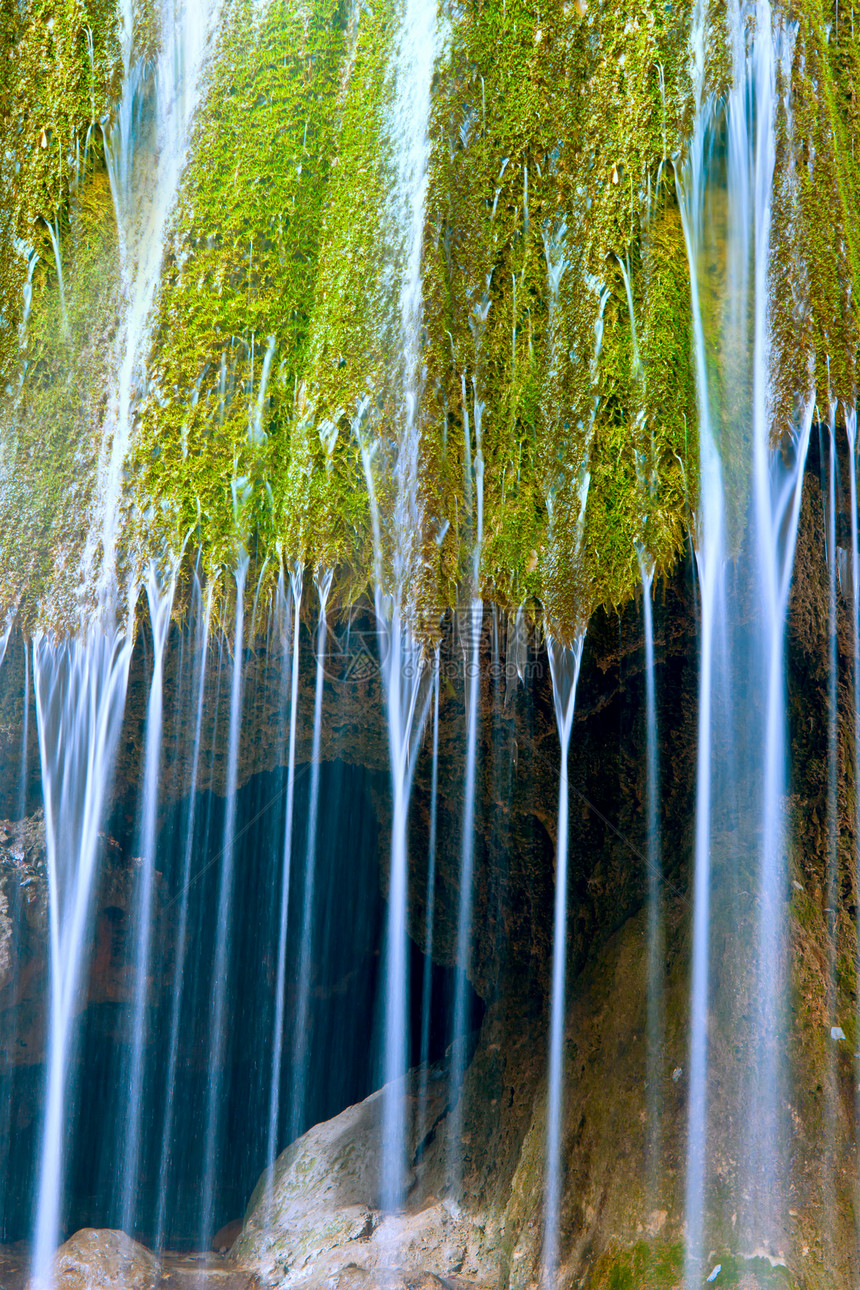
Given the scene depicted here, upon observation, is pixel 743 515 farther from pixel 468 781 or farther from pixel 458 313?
pixel 468 781

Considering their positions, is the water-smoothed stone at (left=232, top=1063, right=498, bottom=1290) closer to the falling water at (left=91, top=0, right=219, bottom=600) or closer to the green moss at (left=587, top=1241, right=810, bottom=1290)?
the green moss at (left=587, top=1241, right=810, bottom=1290)

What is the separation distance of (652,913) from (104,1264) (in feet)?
11.6

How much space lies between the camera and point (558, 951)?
4.64 m

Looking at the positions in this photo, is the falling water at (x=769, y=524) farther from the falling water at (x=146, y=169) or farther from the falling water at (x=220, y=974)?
the falling water at (x=146, y=169)

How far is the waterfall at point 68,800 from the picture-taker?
4.71m

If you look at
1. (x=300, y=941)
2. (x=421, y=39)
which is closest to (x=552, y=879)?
(x=300, y=941)

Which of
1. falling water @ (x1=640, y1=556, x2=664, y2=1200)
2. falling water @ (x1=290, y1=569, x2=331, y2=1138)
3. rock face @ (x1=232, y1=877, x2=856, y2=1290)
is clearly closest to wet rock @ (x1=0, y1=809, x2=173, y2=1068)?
falling water @ (x1=290, y1=569, x2=331, y2=1138)

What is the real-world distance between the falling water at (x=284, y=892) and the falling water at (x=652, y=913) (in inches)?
73.6

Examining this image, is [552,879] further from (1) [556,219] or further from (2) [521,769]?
(1) [556,219]

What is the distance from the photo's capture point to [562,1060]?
4359mm

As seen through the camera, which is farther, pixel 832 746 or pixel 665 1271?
pixel 832 746

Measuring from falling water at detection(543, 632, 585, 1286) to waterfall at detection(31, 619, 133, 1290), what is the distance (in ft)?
7.87

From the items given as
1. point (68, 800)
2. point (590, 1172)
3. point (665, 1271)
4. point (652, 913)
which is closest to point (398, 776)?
point (652, 913)

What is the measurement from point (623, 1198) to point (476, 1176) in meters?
1.20
